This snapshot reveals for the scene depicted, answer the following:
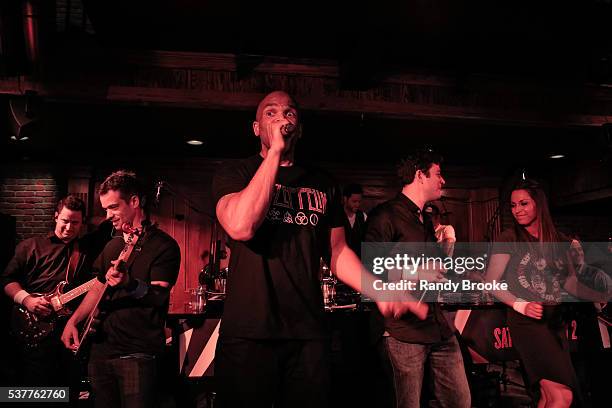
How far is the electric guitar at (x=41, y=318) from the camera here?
3.67 m

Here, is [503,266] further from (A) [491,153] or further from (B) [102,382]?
(A) [491,153]

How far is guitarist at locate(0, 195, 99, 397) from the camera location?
373 cm

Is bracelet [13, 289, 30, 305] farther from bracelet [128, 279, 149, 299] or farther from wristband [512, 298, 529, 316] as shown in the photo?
wristband [512, 298, 529, 316]

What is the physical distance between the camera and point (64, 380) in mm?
3828

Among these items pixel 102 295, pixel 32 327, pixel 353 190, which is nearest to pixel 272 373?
pixel 102 295

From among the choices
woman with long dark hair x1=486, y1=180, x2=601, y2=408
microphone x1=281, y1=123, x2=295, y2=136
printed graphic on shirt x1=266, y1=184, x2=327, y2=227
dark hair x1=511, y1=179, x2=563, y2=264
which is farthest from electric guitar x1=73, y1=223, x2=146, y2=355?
dark hair x1=511, y1=179, x2=563, y2=264

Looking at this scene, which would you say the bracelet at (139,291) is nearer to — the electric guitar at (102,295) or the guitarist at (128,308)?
the guitarist at (128,308)

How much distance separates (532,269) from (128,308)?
8.78 ft

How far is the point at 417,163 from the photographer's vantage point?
10.8ft

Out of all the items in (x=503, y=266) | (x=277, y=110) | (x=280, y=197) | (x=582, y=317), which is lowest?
(x=582, y=317)

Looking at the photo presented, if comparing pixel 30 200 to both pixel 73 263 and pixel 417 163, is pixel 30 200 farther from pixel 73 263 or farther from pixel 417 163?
pixel 417 163

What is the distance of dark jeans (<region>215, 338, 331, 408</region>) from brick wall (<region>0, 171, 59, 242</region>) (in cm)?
785

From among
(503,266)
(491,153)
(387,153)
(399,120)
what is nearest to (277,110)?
(503,266)

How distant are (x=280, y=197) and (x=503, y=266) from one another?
6.58ft
